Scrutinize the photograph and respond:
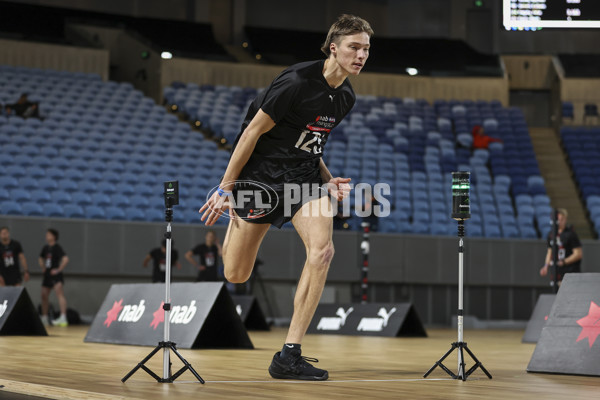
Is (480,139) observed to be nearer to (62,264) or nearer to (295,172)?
(62,264)

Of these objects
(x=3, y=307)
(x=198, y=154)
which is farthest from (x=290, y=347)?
(x=198, y=154)

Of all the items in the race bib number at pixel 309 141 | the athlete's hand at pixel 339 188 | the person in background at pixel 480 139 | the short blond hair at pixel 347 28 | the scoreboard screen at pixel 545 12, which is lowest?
the athlete's hand at pixel 339 188

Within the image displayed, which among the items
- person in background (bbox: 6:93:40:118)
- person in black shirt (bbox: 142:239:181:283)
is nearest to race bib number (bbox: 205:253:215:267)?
person in black shirt (bbox: 142:239:181:283)

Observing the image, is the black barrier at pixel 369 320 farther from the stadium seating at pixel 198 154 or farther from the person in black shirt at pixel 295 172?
the person in black shirt at pixel 295 172

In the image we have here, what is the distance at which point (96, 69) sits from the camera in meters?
22.5

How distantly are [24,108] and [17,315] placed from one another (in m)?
8.92

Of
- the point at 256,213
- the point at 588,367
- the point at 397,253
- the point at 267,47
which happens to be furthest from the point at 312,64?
the point at 267,47

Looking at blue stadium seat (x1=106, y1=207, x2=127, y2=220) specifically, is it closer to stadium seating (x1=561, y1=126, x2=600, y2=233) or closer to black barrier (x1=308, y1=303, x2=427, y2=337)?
black barrier (x1=308, y1=303, x2=427, y2=337)

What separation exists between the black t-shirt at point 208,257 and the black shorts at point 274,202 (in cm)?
917

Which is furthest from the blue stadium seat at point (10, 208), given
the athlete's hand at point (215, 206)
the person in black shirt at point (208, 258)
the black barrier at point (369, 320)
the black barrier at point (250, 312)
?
the athlete's hand at point (215, 206)

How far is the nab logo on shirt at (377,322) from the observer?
1234 cm

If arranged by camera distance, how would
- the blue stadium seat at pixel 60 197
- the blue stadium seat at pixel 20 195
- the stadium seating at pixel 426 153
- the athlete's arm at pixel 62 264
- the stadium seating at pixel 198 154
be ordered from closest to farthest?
the athlete's arm at pixel 62 264, the blue stadium seat at pixel 20 195, the blue stadium seat at pixel 60 197, the stadium seating at pixel 198 154, the stadium seating at pixel 426 153

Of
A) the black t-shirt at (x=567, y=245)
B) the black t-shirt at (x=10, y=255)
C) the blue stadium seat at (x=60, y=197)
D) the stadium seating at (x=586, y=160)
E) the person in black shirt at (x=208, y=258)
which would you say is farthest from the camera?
the stadium seating at (x=586, y=160)

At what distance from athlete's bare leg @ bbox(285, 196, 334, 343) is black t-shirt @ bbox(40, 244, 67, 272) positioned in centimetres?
934
